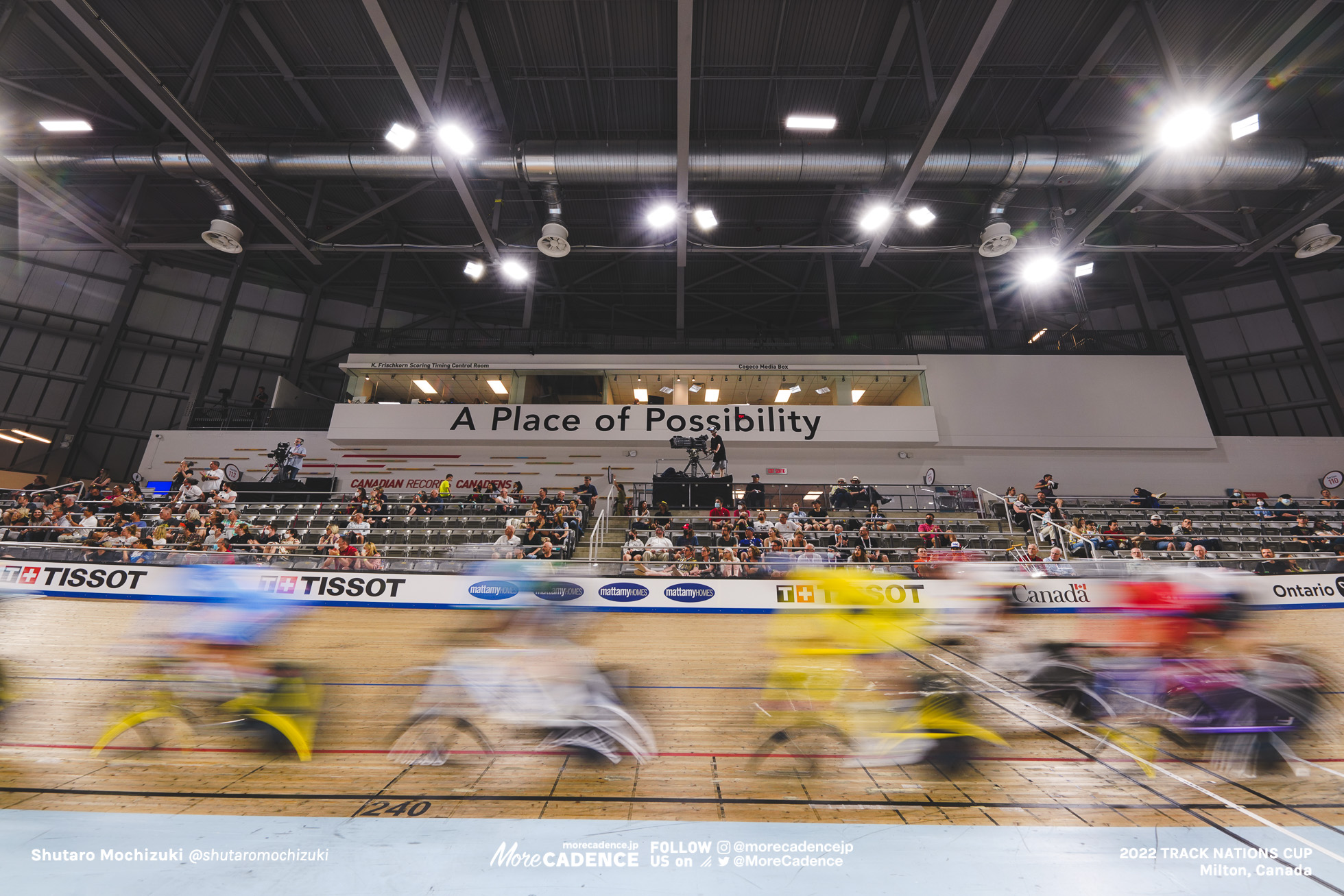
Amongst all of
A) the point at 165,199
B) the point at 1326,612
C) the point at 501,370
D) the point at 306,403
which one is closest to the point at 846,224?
the point at 501,370

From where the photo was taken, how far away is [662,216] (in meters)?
12.0

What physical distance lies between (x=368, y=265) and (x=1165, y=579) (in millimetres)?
23160

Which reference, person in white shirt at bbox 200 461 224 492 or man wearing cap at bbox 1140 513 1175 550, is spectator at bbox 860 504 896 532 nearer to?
man wearing cap at bbox 1140 513 1175 550

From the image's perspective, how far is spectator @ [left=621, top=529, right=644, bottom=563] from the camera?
8.65 metres

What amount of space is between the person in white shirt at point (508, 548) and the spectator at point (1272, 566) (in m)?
11.2

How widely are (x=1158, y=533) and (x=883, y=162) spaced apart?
951cm

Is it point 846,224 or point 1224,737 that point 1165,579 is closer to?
point 1224,737

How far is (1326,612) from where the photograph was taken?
268 inches

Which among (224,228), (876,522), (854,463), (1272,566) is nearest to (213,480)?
(224,228)

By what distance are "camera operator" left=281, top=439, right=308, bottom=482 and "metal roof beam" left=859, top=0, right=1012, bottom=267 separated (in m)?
16.5

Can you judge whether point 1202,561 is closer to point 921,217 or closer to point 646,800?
point 921,217

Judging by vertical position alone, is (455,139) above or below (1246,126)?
below

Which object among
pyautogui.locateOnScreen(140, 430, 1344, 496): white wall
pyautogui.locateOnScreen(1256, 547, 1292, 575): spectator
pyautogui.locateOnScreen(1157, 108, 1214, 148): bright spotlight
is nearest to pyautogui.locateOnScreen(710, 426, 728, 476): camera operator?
pyautogui.locateOnScreen(140, 430, 1344, 496): white wall

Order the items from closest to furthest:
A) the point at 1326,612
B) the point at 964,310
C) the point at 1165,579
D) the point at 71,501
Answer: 1. the point at 1165,579
2. the point at 1326,612
3. the point at 71,501
4. the point at 964,310
